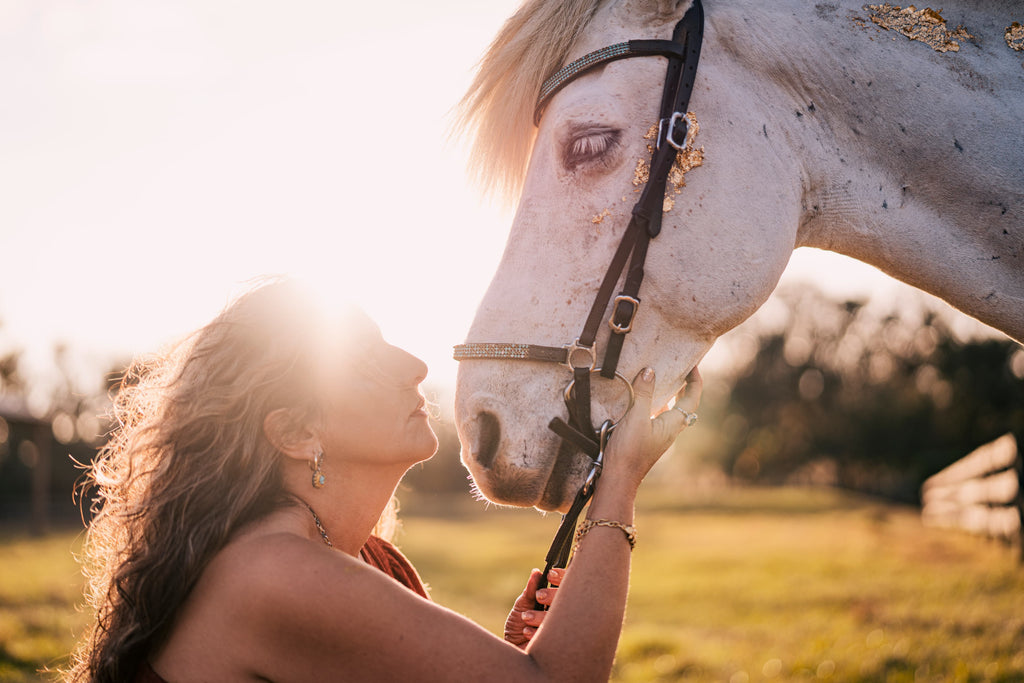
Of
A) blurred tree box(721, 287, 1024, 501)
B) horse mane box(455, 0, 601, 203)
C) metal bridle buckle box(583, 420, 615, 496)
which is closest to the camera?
metal bridle buckle box(583, 420, 615, 496)

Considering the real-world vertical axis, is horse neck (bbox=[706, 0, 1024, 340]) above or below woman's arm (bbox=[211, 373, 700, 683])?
above

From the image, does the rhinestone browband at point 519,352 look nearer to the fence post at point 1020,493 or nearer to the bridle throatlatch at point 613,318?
the bridle throatlatch at point 613,318

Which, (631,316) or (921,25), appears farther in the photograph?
(921,25)

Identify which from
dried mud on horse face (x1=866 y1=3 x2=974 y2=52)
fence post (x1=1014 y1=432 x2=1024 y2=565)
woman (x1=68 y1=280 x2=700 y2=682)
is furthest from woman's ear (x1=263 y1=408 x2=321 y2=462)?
fence post (x1=1014 y1=432 x2=1024 y2=565)

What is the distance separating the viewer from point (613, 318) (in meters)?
1.88

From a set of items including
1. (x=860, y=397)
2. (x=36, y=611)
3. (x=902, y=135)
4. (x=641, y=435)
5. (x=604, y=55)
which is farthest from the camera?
(x=860, y=397)

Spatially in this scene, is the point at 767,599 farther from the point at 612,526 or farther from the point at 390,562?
the point at 612,526

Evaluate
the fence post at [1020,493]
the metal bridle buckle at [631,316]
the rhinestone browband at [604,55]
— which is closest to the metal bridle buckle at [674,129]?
the rhinestone browband at [604,55]

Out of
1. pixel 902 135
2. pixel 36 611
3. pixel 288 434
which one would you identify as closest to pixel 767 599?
pixel 36 611

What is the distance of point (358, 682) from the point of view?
1557mm

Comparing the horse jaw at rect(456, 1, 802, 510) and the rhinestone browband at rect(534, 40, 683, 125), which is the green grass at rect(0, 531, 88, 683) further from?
the rhinestone browband at rect(534, 40, 683, 125)

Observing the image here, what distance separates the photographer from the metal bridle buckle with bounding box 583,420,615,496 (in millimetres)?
1807

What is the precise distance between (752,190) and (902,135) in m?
Result: 0.44

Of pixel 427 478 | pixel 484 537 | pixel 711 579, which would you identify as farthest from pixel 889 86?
pixel 427 478
